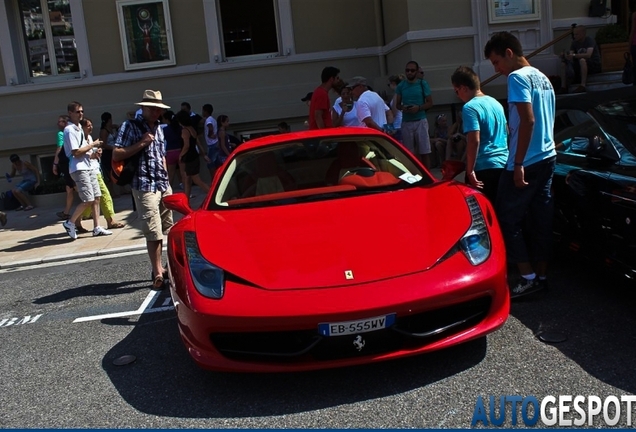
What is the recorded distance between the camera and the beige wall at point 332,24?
13.2 metres

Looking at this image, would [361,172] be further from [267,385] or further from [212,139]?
[212,139]

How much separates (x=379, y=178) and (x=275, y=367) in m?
1.77

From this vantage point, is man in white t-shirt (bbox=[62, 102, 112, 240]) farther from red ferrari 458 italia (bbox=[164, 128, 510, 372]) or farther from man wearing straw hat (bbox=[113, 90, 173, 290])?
red ferrari 458 italia (bbox=[164, 128, 510, 372])

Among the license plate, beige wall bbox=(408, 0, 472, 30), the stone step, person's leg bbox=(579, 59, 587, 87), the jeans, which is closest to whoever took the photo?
the license plate

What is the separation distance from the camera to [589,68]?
11.0m

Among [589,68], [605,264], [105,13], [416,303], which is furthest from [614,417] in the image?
[105,13]

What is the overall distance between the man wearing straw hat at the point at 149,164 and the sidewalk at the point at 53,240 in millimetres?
2233

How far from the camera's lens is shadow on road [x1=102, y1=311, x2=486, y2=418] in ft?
10.6

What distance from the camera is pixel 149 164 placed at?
5.53 meters

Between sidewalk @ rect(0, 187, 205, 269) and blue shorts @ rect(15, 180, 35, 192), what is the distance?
38.2 inches

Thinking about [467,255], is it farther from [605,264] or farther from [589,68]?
[589,68]

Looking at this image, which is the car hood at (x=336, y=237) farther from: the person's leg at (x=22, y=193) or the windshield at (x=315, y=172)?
the person's leg at (x=22, y=193)

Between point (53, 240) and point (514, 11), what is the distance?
8684 millimetres

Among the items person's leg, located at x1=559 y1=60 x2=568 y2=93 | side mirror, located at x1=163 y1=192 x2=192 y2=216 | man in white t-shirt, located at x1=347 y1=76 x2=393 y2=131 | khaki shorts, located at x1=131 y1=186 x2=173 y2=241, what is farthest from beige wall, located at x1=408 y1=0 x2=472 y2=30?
side mirror, located at x1=163 y1=192 x2=192 y2=216
